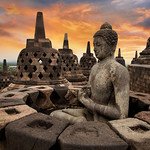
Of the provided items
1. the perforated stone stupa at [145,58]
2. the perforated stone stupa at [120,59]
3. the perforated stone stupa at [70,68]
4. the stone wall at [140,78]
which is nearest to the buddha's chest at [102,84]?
the stone wall at [140,78]

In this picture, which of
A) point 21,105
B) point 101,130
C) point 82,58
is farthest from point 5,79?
point 101,130

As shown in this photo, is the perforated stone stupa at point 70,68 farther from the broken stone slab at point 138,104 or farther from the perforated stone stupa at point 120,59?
the perforated stone stupa at point 120,59

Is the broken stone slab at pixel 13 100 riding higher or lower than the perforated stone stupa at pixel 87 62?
lower

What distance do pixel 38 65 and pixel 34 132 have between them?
13.8 feet

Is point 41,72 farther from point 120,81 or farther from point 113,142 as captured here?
point 113,142

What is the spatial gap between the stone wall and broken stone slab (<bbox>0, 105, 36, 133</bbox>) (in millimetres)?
4180

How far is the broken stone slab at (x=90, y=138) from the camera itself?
1.85 metres

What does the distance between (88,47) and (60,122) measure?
51.6 feet

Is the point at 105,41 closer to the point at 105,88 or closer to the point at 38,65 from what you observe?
the point at 105,88

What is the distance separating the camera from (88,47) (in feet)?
58.4

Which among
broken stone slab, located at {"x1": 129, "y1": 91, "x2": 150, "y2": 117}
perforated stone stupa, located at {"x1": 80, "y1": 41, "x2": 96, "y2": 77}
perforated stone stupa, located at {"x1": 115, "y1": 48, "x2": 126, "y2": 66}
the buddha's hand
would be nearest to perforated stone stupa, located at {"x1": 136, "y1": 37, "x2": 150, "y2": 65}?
perforated stone stupa, located at {"x1": 80, "y1": 41, "x2": 96, "y2": 77}

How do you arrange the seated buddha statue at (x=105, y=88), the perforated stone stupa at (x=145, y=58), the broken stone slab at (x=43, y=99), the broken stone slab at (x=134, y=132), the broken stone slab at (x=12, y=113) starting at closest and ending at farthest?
the broken stone slab at (x=134, y=132) < the broken stone slab at (x=12, y=113) < the seated buddha statue at (x=105, y=88) < the broken stone slab at (x=43, y=99) < the perforated stone stupa at (x=145, y=58)

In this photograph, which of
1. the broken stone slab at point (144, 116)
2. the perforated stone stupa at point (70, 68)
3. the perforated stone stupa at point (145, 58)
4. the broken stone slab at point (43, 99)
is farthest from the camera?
the perforated stone stupa at point (70, 68)

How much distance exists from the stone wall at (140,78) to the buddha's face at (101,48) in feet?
11.4
